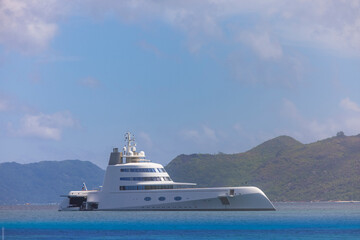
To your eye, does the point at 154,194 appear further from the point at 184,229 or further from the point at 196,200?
the point at 184,229

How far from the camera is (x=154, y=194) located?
8650 cm

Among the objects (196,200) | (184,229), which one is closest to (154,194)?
(196,200)

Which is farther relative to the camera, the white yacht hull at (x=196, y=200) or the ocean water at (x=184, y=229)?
the white yacht hull at (x=196, y=200)

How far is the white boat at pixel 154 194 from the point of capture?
84.9 m

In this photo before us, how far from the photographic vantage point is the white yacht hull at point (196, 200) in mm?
84688

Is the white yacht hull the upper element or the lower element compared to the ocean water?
upper

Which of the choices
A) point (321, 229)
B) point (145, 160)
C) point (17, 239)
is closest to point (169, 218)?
point (145, 160)

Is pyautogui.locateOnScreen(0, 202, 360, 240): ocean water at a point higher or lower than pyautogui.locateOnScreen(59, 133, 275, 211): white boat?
lower

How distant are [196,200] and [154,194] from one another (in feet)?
18.0

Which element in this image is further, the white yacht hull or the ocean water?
the white yacht hull

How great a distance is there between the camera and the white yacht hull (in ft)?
278

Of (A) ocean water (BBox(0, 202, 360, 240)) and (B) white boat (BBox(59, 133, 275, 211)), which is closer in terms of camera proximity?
(A) ocean water (BBox(0, 202, 360, 240))

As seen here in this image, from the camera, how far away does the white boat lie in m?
84.9

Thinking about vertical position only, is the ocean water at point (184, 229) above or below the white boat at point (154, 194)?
below
